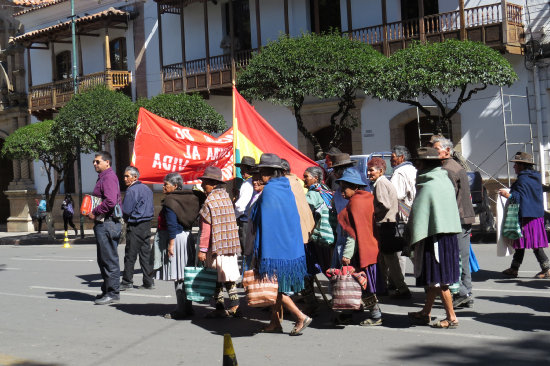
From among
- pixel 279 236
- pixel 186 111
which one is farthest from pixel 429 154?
pixel 186 111

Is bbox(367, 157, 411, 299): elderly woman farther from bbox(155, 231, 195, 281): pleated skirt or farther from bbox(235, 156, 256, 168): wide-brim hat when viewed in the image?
bbox(155, 231, 195, 281): pleated skirt

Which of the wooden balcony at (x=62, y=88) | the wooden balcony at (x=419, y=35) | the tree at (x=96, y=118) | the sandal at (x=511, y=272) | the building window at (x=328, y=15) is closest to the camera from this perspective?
the sandal at (x=511, y=272)

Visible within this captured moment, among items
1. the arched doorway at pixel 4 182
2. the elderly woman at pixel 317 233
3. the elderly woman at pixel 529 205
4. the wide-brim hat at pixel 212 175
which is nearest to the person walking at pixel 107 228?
the wide-brim hat at pixel 212 175

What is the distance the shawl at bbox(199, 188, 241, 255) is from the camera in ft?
24.8

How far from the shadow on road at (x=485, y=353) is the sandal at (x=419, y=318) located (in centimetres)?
79

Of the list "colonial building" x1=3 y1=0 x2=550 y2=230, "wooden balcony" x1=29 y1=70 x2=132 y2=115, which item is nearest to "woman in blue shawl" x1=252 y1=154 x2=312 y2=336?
"colonial building" x1=3 y1=0 x2=550 y2=230

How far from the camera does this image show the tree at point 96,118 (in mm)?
22781

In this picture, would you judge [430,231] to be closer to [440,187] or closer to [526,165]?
[440,187]

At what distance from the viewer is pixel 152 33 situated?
Result: 28.2 m

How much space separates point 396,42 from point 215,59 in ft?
23.8

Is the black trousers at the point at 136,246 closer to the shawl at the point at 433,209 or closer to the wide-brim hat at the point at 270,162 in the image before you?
the wide-brim hat at the point at 270,162

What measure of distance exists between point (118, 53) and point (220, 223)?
2353cm

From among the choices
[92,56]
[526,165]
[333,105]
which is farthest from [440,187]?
[92,56]

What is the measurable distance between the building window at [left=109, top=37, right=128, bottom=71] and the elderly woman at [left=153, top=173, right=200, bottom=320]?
21.8 m
